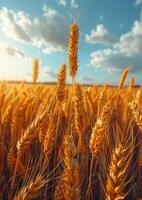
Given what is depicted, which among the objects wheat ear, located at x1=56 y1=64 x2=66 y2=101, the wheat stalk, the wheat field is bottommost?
the wheat field

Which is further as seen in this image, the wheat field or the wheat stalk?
the wheat stalk

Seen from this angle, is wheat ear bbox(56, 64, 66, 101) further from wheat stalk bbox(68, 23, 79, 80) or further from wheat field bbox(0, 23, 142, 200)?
wheat stalk bbox(68, 23, 79, 80)

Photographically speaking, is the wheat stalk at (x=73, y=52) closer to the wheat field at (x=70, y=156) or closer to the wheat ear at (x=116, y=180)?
the wheat field at (x=70, y=156)

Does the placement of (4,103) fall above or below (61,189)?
above

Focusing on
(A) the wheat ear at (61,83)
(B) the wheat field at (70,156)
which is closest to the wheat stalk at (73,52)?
(B) the wheat field at (70,156)

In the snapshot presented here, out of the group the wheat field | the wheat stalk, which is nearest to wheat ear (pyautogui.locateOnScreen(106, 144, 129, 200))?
the wheat field

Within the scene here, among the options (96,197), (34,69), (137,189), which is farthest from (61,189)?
(34,69)

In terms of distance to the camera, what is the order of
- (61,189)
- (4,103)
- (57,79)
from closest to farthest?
(61,189) < (4,103) < (57,79)

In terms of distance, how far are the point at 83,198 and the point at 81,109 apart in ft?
1.48

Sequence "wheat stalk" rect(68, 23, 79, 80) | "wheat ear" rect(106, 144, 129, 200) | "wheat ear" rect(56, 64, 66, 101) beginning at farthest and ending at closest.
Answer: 1. "wheat ear" rect(56, 64, 66, 101)
2. "wheat stalk" rect(68, 23, 79, 80)
3. "wheat ear" rect(106, 144, 129, 200)

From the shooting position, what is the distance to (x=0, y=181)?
55.2 inches

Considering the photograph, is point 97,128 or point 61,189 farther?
point 97,128

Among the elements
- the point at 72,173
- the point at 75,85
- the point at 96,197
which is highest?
the point at 75,85

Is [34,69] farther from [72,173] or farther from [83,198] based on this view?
[72,173]
